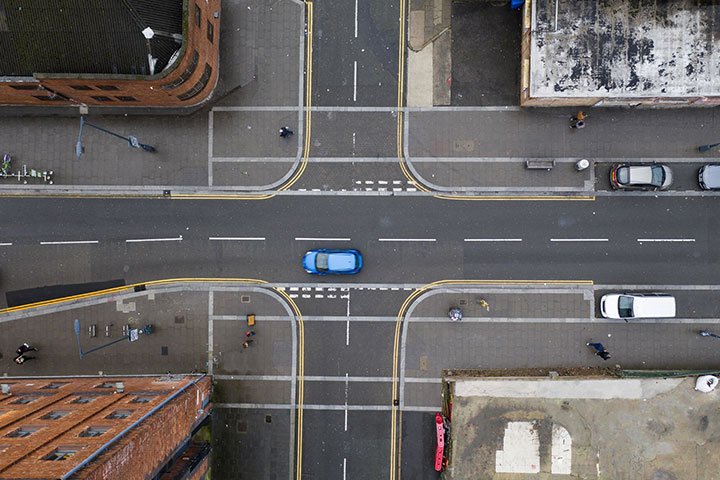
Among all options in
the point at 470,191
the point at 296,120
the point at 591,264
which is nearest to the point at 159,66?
the point at 296,120

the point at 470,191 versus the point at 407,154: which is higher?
the point at 407,154

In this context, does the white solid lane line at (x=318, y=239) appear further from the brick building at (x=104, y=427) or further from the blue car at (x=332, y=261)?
the brick building at (x=104, y=427)

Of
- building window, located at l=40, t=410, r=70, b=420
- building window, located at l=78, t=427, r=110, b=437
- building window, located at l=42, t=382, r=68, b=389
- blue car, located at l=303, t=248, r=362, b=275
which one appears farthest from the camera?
blue car, located at l=303, t=248, r=362, b=275

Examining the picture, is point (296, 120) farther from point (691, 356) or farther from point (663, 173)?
point (691, 356)

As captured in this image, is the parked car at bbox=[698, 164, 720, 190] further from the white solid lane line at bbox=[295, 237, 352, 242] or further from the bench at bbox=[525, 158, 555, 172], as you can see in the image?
the white solid lane line at bbox=[295, 237, 352, 242]

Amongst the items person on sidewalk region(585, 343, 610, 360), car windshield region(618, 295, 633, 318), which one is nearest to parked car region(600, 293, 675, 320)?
car windshield region(618, 295, 633, 318)

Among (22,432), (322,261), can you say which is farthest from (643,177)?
(22,432)
